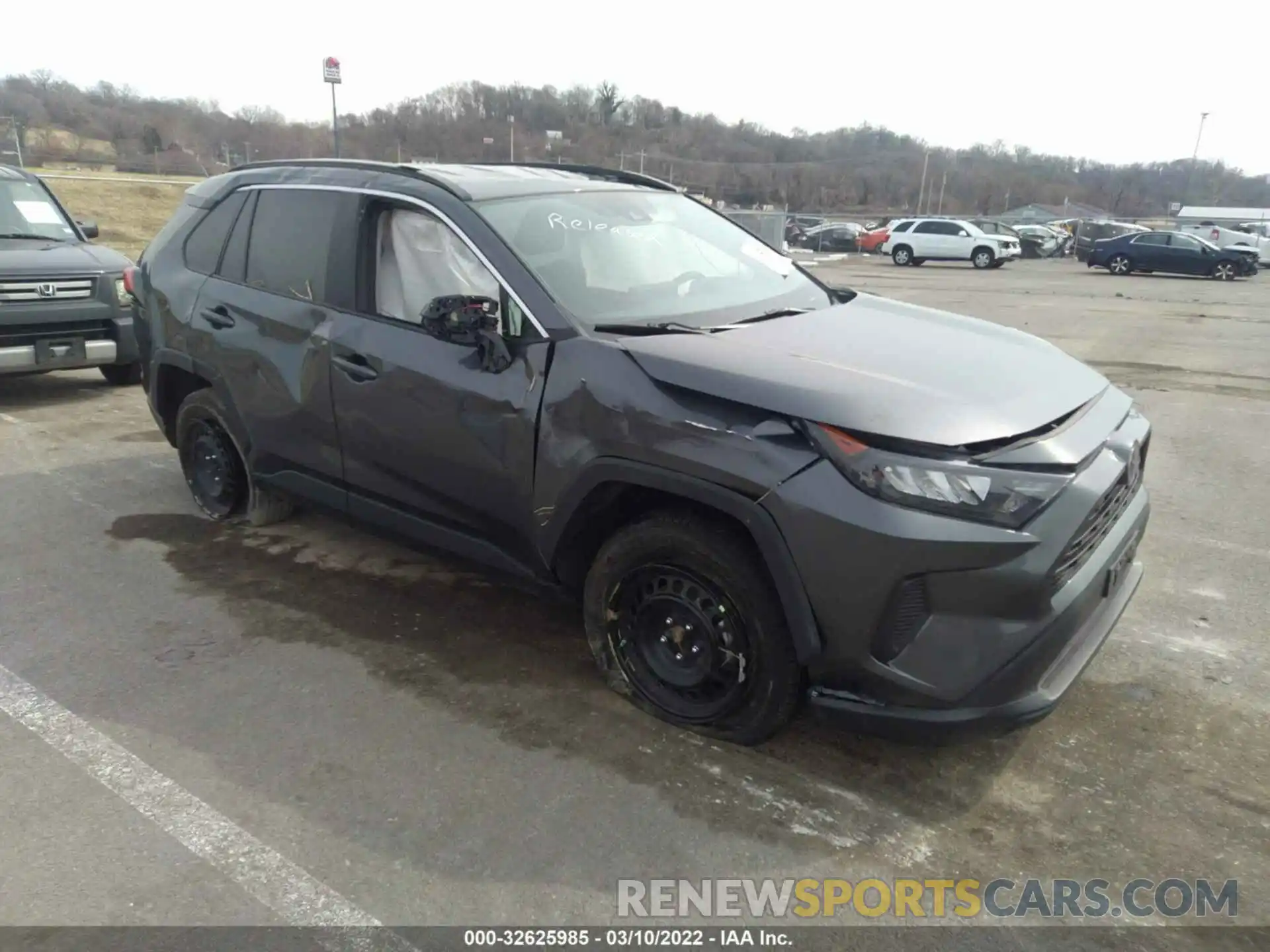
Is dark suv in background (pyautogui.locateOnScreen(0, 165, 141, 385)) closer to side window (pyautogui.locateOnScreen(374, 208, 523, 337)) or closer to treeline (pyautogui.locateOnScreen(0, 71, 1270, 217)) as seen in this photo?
side window (pyautogui.locateOnScreen(374, 208, 523, 337))

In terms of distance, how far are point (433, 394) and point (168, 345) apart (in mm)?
2230

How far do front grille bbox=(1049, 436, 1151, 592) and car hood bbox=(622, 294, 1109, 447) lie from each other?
0.97 feet

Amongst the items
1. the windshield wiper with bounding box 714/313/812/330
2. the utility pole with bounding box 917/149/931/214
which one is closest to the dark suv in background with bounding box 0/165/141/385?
the windshield wiper with bounding box 714/313/812/330

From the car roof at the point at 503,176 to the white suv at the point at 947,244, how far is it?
2815cm

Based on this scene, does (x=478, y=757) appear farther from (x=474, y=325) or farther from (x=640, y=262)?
(x=640, y=262)

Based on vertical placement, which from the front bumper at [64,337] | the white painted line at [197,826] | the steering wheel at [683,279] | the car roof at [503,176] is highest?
the car roof at [503,176]

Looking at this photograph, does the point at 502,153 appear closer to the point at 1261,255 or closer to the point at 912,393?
the point at 1261,255

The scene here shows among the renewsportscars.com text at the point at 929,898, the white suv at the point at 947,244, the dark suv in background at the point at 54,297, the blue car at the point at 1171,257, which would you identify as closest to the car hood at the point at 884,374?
the renewsportscars.com text at the point at 929,898

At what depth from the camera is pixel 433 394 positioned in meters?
3.47

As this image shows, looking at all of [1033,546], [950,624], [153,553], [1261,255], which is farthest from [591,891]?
[1261,255]

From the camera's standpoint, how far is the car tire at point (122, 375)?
830 centimetres

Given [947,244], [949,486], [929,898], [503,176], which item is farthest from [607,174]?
[947,244]

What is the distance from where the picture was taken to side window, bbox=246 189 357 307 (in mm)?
4023

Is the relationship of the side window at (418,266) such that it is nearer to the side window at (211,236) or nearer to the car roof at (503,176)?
the car roof at (503,176)
